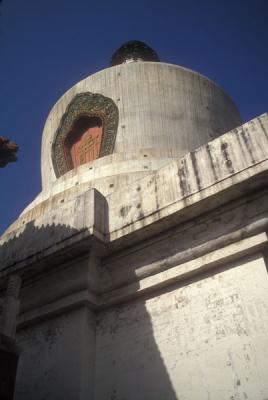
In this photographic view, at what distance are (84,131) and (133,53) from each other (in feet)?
22.8

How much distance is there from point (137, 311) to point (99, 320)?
54 cm

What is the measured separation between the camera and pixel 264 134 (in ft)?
15.4

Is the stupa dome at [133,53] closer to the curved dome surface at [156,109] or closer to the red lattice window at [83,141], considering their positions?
the curved dome surface at [156,109]

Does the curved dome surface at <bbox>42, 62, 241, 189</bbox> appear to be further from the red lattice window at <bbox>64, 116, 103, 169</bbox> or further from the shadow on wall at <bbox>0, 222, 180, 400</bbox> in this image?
the shadow on wall at <bbox>0, 222, 180, 400</bbox>

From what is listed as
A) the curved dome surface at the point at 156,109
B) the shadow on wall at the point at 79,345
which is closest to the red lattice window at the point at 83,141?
the curved dome surface at the point at 156,109

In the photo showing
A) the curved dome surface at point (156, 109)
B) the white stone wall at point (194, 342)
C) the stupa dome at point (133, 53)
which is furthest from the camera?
the stupa dome at point (133, 53)

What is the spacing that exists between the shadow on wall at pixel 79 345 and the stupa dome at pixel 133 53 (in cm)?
1047

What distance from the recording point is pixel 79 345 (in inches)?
190

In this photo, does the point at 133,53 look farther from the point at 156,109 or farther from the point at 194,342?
the point at 194,342

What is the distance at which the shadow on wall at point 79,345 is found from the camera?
4.52 meters

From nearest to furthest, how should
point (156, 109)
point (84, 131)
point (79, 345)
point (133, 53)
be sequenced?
point (79, 345)
point (156, 109)
point (84, 131)
point (133, 53)

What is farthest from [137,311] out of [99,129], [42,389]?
[99,129]

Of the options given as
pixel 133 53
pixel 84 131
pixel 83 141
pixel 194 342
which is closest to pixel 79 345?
pixel 194 342

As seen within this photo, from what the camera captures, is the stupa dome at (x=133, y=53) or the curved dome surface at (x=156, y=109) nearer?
the curved dome surface at (x=156, y=109)
